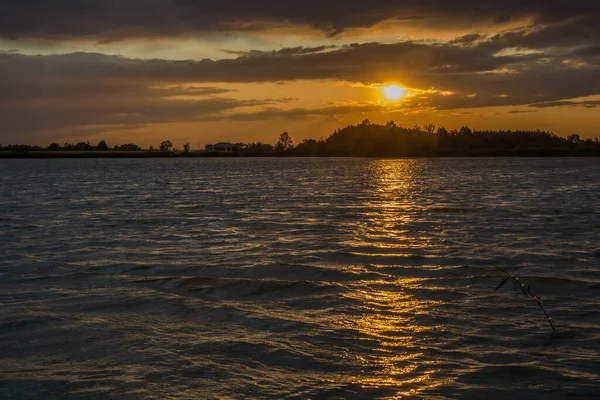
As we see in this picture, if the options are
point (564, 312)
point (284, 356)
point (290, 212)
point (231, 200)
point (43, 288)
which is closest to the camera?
point (284, 356)

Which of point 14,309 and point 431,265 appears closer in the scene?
point 14,309

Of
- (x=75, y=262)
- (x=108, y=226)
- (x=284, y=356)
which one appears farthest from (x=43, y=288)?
(x=108, y=226)

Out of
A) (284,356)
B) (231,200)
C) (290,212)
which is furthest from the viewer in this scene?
(231,200)

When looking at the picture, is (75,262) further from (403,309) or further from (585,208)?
(585,208)

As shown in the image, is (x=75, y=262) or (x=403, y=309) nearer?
(x=403, y=309)

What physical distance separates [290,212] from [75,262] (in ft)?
58.2

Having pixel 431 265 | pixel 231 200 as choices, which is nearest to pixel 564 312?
pixel 431 265

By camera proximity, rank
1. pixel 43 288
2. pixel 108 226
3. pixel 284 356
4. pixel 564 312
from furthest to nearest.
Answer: pixel 108 226, pixel 43 288, pixel 564 312, pixel 284 356

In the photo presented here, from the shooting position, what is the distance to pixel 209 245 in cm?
2211

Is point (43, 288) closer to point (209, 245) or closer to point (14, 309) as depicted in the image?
point (14, 309)

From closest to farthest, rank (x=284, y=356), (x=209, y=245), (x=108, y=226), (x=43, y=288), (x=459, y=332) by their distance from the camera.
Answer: (x=284, y=356), (x=459, y=332), (x=43, y=288), (x=209, y=245), (x=108, y=226)

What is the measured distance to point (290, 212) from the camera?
35.2 meters

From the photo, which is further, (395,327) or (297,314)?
(297,314)

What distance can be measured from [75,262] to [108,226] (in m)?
9.90
